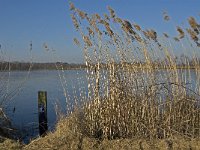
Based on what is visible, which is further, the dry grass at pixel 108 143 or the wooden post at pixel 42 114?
the wooden post at pixel 42 114

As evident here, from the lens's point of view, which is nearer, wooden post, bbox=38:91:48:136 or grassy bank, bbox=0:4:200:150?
grassy bank, bbox=0:4:200:150

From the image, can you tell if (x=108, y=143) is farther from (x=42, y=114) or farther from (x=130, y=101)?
(x=42, y=114)

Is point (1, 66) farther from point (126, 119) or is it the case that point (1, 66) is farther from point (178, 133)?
point (178, 133)

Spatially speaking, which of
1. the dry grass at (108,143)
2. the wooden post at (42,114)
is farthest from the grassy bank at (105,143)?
the wooden post at (42,114)

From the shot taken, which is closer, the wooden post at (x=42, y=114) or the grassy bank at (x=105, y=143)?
the grassy bank at (x=105, y=143)

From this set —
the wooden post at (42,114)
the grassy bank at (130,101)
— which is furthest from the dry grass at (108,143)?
the wooden post at (42,114)

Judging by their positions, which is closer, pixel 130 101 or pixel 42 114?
pixel 130 101

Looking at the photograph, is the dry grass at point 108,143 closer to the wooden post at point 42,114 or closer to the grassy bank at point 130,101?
the grassy bank at point 130,101

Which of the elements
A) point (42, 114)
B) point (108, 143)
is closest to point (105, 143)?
point (108, 143)

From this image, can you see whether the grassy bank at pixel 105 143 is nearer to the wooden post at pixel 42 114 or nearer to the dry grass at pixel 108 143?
the dry grass at pixel 108 143

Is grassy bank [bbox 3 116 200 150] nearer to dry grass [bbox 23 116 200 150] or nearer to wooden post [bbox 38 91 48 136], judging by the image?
dry grass [bbox 23 116 200 150]

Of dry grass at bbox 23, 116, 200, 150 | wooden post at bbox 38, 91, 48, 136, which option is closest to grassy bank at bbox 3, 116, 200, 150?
dry grass at bbox 23, 116, 200, 150

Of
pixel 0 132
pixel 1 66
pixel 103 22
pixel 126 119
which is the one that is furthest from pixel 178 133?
pixel 1 66

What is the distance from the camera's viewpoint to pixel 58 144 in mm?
5785
